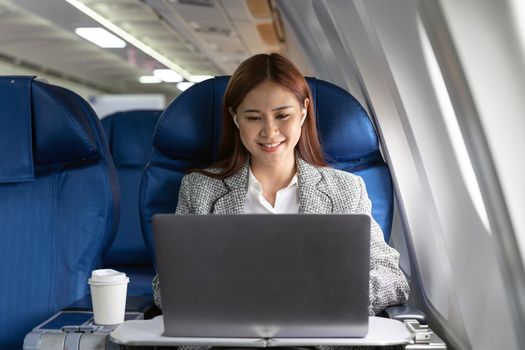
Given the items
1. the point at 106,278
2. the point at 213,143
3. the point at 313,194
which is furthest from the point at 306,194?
the point at 106,278

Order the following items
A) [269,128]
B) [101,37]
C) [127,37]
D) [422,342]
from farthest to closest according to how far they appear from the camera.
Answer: [127,37], [101,37], [269,128], [422,342]

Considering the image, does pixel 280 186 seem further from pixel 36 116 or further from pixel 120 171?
pixel 120 171

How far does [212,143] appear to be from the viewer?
2.71 meters

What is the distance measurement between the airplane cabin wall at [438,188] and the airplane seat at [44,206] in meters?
1.06

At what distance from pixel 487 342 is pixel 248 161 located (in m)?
0.98

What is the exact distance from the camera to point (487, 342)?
7.32 feet

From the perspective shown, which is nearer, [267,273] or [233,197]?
[267,273]

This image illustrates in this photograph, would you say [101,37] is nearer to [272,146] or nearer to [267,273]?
[272,146]

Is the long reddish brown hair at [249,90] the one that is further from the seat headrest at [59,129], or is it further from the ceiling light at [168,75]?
the ceiling light at [168,75]

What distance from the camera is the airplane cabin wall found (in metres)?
2.14

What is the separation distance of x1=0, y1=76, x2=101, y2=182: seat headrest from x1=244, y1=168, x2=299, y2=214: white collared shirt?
1.74ft

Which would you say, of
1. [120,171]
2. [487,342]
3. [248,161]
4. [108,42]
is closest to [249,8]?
[108,42]

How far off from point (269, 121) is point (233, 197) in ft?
0.92

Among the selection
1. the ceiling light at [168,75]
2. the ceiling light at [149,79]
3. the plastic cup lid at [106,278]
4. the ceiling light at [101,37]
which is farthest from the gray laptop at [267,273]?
the ceiling light at [149,79]
